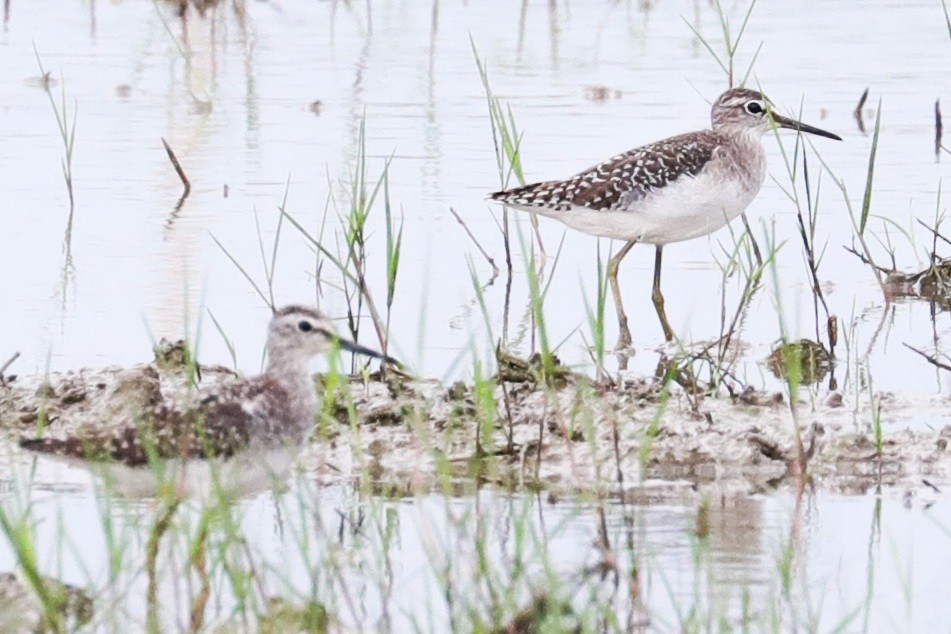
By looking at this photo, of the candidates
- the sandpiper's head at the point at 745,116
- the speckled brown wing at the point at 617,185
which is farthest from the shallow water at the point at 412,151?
the sandpiper's head at the point at 745,116

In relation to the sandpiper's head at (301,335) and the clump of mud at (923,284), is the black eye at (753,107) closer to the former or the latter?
the clump of mud at (923,284)

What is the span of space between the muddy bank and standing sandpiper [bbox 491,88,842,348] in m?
1.81

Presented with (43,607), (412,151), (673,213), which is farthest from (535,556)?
(412,151)

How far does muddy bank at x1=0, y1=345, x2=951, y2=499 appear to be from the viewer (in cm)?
632

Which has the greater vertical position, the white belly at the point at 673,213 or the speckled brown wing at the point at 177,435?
the white belly at the point at 673,213

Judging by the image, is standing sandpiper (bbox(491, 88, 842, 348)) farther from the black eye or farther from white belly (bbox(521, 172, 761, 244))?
the black eye

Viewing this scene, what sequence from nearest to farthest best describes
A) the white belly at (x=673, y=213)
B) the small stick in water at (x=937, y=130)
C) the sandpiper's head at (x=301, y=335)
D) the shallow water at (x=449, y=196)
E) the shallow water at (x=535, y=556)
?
the shallow water at (x=535, y=556)
the shallow water at (x=449, y=196)
the sandpiper's head at (x=301, y=335)
the white belly at (x=673, y=213)
the small stick in water at (x=937, y=130)

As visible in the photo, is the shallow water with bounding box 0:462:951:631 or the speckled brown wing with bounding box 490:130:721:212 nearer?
the shallow water with bounding box 0:462:951:631

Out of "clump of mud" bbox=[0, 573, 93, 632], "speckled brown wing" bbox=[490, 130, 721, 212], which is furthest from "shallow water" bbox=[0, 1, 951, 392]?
"clump of mud" bbox=[0, 573, 93, 632]

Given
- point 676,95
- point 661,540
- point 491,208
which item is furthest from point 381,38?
point 661,540

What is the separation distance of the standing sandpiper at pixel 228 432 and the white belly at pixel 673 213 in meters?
3.18

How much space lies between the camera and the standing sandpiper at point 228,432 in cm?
544

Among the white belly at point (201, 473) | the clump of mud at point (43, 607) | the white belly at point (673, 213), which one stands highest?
the white belly at point (673, 213)

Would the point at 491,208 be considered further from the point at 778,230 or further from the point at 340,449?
the point at 340,449
